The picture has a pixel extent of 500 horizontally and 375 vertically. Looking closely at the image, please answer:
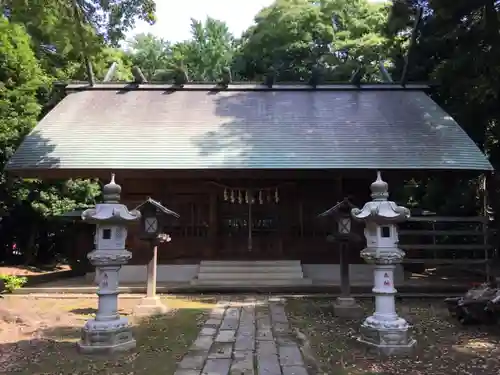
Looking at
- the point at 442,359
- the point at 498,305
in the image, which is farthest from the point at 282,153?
the point at 442,359

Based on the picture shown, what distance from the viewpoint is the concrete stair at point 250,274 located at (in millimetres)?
11367

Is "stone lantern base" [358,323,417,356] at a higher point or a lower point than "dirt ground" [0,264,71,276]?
lower

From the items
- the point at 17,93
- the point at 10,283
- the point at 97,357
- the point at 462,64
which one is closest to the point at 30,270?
the point at 10,283

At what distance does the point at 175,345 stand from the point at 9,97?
11299mm

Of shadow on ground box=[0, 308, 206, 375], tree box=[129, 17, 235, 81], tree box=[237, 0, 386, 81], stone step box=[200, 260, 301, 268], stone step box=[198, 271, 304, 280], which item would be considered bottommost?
shadow on ground box=[0, 308, 206, 375]

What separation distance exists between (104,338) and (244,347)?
1.94 metres

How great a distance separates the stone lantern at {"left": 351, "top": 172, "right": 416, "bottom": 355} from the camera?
19.5 ft

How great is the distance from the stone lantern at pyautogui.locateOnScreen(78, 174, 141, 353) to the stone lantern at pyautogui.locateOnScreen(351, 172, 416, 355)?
3.48 metres

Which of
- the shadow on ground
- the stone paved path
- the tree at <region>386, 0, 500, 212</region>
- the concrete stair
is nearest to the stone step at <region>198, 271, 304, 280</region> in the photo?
the concrete stair

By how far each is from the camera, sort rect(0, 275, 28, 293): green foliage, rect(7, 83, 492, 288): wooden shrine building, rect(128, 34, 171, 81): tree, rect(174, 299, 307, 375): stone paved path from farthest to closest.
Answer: rect(128, 34, 171, 81): tree, rect(7, 83, 492, 288): wooden shrine building, rect(0, 275, 28, 293): green foliage, rect(174, 299, 307, 375): stone paved path

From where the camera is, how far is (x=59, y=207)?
1534 centimetres

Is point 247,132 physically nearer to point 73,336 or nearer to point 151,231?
point 151,231

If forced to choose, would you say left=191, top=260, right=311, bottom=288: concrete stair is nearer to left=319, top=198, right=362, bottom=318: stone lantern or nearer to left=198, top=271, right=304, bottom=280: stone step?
left=198, top=271, right=304, bottom=280: stone step

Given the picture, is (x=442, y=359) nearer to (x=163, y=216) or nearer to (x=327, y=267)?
(x=163, y=216)
